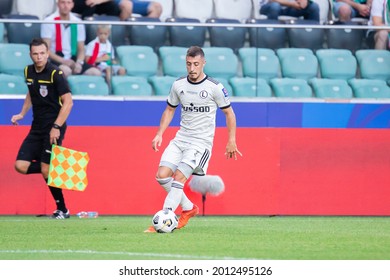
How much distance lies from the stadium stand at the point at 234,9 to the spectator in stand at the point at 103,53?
281 cm

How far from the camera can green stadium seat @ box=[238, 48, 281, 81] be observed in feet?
52.7

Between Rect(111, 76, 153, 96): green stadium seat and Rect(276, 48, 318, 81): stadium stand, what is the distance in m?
2.13

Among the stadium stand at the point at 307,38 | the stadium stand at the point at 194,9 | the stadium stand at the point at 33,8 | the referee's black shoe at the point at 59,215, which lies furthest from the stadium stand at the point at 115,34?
the referee's black shoe at the point at 59,215

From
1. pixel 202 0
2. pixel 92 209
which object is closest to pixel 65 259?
pixel 92 209

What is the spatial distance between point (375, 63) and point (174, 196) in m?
6.25

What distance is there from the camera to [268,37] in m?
16.2

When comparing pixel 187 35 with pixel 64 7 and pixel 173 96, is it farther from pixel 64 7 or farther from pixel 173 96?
pixel 173 96

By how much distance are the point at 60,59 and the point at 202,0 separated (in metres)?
3.39

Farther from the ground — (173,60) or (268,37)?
(268,37)

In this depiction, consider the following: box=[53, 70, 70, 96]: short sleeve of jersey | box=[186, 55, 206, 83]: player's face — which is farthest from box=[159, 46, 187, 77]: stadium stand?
box=[186, 55, 206, 83]: player's face

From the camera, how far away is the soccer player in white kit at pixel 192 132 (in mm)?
11688

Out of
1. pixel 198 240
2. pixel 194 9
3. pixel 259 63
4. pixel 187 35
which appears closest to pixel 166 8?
pixel 194 9

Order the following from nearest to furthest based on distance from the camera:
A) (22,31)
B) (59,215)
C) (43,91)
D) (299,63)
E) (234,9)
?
(43,91) → (59,215) → (22,31) → (299,63) → (234,9)

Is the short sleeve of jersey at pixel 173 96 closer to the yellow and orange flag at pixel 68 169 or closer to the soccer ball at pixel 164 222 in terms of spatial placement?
the soccer ball at pixel 164 222
